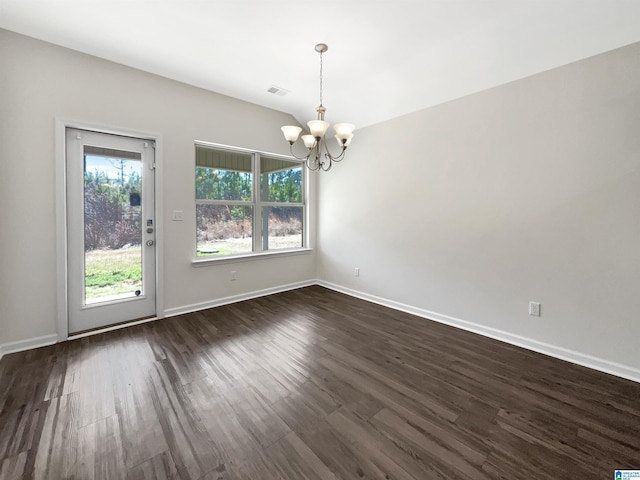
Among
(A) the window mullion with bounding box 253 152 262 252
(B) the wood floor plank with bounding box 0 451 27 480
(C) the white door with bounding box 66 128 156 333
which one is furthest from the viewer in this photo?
(A) the window mullion with bounding box 253 152 262 252

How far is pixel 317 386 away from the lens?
2.04 metres

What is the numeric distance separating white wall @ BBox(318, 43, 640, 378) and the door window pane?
3.11 metres

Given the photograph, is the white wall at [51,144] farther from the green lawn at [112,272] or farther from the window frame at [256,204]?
the green lawn at [112,272]

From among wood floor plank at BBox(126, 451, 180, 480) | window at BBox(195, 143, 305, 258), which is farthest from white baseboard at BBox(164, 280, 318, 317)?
wood floor plank at BBox(126, 451, 180, 480)

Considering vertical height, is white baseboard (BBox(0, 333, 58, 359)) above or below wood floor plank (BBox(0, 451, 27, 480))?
above

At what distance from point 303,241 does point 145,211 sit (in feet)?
8.29

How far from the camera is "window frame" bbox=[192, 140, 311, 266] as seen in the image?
3.66 metres

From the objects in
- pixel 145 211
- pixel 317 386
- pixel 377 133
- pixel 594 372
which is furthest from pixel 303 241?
pixel 594 372

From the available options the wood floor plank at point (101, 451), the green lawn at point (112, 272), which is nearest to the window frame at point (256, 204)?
the green lawn at point (112, 272)

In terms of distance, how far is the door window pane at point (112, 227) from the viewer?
289cm

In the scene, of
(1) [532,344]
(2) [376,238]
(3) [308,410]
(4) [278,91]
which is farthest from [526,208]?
(4) [278,91]

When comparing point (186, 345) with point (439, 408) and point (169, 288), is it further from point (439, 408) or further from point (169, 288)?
point (439, 408)

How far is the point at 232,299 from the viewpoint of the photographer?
154 inches

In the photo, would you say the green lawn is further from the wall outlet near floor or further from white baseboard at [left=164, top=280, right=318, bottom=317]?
the wall outlet near floor
